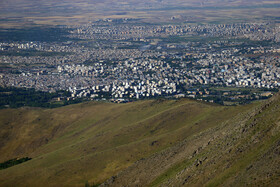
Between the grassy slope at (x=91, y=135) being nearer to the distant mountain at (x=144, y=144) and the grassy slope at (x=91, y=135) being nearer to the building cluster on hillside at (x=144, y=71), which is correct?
the distant mountain at (x=144, y=144)

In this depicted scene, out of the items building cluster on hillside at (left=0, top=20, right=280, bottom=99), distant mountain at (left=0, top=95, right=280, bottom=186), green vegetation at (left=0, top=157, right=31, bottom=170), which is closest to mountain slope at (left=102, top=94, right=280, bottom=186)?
distant mountain at (left=0, top=95, right=280, bottom=186)

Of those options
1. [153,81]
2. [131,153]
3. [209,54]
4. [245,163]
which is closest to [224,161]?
[245,163]

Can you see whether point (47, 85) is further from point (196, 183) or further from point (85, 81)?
point (196, 183)

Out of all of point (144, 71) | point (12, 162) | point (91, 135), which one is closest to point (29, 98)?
point (144, 71)

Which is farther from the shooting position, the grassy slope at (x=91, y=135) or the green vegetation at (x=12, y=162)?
the green vegetation at (x=12, y=162)

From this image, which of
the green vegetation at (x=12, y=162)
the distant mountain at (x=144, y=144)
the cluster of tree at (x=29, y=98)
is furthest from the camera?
the cluster of tree at (x=29, y=98)

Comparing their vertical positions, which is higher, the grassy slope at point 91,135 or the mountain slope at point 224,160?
the mountain slope at point 224,160

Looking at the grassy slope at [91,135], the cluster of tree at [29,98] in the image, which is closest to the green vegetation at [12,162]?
the grassy slope at [91,135]

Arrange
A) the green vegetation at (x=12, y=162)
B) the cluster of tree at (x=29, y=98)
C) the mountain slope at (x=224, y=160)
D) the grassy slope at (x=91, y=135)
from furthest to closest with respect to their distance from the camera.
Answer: the cluster of tree at (x=29, y=98)
the green vegetation at (x=12, y=162)
the grassy slope at (x=91, y=135)
the mountain slope at (x=224, y=160)
